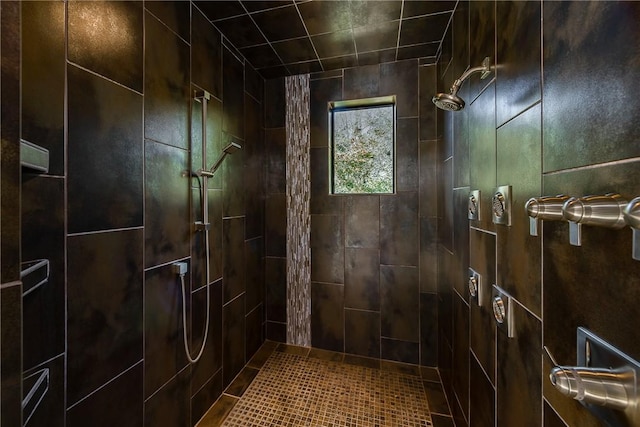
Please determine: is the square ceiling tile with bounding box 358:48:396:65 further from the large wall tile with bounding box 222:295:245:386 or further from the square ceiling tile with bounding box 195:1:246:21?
the large wall tile with bounding box 222:295:245:386

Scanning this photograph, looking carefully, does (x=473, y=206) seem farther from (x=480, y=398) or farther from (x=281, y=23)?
(x=281, y=23)

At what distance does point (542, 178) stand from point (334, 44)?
1719 millimetres

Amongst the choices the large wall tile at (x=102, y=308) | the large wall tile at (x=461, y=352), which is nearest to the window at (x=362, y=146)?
the large wall tile at (x=461, y=352)

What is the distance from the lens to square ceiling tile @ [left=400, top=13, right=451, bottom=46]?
5.30ft

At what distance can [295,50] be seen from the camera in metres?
1.96

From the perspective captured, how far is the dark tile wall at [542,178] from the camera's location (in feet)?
1.57

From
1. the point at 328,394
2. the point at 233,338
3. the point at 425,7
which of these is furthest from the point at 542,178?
the point at 233,338

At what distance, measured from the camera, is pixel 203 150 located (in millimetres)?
1559

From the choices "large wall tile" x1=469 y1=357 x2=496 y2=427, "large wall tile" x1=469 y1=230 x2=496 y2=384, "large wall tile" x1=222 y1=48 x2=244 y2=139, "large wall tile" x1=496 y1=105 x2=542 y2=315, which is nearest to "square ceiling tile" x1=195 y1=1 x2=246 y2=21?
"large wall tile" x1=222 y1=48 x2=244 y2=139

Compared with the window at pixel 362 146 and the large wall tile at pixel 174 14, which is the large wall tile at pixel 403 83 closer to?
the window at pixel 362 146

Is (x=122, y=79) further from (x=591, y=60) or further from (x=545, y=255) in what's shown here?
(x=545, y=255)

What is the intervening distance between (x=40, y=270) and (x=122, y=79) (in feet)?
2.69

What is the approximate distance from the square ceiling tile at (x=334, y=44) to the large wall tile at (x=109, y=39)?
1.11 m

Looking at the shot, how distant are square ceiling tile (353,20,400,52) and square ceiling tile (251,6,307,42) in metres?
0.39
